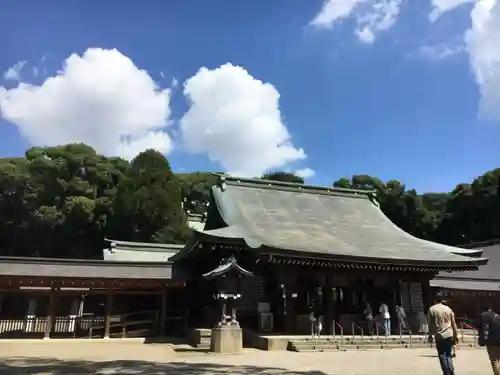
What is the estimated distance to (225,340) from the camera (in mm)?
15547

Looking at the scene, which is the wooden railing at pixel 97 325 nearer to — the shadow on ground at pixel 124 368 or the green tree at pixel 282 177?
the shadow on ground at pixel 124 368

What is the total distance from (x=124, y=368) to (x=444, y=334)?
7.05 metres

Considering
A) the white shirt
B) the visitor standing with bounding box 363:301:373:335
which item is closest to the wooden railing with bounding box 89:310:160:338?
the visitor standing with bounding box 363:301:373:335

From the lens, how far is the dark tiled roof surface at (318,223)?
19.2 m

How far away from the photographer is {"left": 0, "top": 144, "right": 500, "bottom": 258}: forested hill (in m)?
43.4

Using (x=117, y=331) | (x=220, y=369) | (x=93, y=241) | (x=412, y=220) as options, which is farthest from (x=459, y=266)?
(x=93, y=241)

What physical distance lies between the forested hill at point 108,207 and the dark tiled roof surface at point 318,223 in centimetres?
1910

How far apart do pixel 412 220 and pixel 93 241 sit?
1441 inches

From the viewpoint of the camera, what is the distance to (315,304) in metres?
19.9

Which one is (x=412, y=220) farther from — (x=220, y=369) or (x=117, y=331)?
(x=220, y=369)

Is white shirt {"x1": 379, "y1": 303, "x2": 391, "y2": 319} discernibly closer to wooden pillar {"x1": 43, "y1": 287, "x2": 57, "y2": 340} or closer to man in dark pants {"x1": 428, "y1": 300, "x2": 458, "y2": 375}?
man in dark pants {"x1": 428, "y1": 300, "x2": 458, "y2": 375}

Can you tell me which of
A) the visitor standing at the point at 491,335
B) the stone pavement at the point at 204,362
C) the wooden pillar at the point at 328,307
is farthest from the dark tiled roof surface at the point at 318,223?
the visitor standing at the point at 491,335

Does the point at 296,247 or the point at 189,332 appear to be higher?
the point at 296,247

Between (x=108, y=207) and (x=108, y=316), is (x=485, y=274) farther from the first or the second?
(x=108, y=207)
